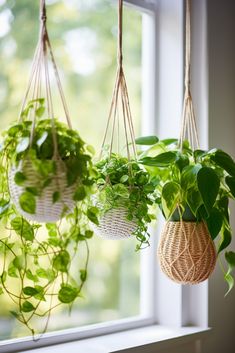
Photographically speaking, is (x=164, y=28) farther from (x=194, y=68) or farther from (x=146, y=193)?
(x=146, y=193)

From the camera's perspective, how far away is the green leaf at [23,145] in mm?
1208

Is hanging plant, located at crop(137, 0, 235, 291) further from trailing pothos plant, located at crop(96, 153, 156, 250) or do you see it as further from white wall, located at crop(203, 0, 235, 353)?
white wall, located at crop(203, 0, 235, 353)

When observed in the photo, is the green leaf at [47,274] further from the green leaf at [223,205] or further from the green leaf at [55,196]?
the green leaf at [223,205]

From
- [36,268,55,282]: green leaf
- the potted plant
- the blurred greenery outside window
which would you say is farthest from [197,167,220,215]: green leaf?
the blurred greenery outside window

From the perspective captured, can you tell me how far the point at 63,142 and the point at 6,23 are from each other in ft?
2.53

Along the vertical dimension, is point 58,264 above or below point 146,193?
below

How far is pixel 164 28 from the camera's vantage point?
2.10m

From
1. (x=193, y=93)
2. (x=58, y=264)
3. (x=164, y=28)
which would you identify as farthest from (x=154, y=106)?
(x=58, y=264)

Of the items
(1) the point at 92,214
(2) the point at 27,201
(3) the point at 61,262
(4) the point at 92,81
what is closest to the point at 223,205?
(1) the point at 92,214

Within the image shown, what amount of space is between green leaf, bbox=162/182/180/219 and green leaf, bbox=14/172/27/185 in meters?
0.48

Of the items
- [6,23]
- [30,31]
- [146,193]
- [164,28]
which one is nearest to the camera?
[146,193]

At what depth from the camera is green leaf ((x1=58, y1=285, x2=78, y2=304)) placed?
1.32 metres

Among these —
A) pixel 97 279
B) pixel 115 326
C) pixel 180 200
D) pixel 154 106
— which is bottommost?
pixel 115 326

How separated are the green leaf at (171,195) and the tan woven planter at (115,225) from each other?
0.12m
